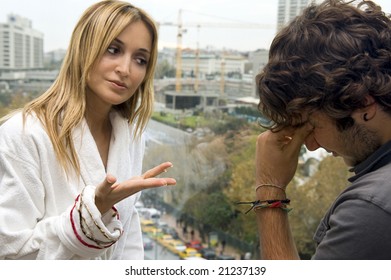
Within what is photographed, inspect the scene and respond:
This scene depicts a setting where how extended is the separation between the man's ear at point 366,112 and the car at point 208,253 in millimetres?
9777

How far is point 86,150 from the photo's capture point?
1010mm

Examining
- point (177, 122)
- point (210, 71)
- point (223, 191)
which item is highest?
point (210, 71)

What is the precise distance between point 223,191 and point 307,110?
29.5ft

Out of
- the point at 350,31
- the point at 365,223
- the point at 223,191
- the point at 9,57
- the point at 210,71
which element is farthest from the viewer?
the point at 210,71

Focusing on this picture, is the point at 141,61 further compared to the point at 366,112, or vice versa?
the point at 141,61

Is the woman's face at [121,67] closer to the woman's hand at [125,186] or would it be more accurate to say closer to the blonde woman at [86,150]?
the blonde woman at [86,150]

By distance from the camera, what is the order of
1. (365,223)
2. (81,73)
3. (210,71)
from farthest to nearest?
(210,71) → (81,73) → (365,223)

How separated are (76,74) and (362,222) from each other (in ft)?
1.99

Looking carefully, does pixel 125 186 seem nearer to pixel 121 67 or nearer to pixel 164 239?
pixel 121 67

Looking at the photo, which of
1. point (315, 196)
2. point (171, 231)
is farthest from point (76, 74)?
point (171, 231)

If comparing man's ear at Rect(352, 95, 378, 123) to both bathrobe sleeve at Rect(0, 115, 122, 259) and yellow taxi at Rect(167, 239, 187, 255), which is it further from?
yellow taxi at Rect(167, 239, 187, 255)
